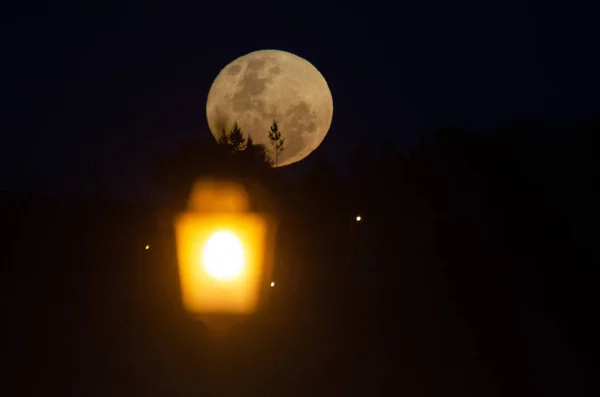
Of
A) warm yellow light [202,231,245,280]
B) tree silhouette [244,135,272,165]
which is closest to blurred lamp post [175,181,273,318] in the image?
warm yellow light [202,231,245,280]

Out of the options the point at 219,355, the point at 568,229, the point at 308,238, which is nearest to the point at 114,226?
the point at 308,238

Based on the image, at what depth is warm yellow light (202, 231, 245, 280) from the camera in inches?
583

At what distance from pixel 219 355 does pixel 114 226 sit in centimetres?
1091

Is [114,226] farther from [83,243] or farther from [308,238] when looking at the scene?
[308,238]

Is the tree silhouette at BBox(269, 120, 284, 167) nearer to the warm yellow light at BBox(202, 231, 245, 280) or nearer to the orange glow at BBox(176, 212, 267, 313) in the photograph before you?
the orange glow at BBox(176, 212, 267, 313)

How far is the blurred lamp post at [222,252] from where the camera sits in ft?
45.8

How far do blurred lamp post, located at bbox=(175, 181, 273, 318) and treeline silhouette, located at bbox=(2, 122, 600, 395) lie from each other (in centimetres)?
46

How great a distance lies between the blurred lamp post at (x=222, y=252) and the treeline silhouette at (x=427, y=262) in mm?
459

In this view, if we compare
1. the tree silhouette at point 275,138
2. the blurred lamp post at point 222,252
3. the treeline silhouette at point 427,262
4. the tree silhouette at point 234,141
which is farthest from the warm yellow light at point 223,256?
the tree silhouette at point 275,138

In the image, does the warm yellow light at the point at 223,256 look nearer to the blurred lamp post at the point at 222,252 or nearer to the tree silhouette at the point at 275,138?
the blurred lamp post at the point at 222,252

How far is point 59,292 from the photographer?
14180 mm

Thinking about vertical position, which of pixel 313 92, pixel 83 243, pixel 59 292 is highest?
pixel 313 92

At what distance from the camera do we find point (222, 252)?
15266mm

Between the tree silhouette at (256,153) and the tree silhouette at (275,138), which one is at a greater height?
the tree silhouette at (275,138)
